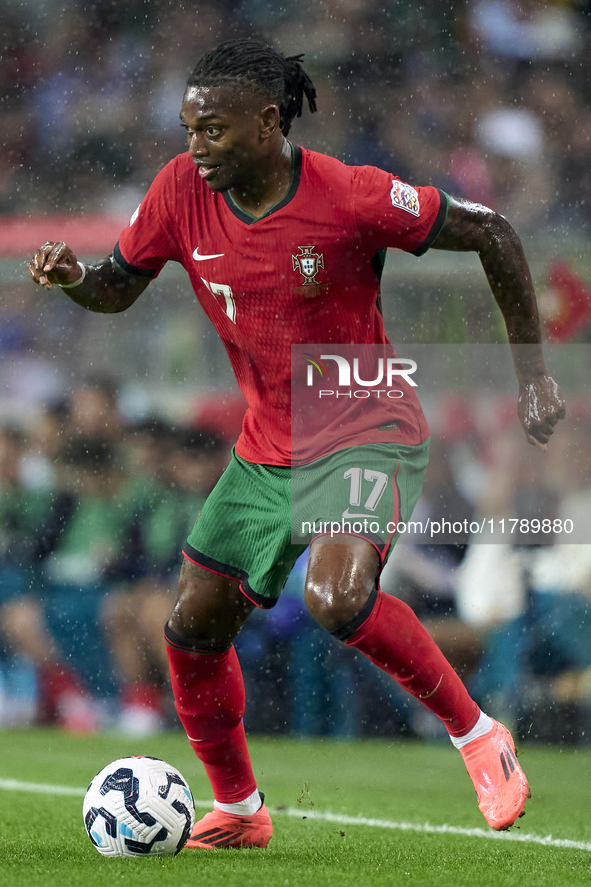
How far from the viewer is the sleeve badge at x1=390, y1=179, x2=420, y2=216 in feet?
9.73

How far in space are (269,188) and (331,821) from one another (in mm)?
2202

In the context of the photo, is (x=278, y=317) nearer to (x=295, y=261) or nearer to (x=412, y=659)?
(x=295, y=261)

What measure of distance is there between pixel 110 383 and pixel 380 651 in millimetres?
3619

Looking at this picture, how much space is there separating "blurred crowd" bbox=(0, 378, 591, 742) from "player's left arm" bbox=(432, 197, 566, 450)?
232 cm

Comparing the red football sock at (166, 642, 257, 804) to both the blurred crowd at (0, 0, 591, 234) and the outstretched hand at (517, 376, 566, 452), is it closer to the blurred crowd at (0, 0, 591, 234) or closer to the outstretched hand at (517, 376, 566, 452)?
the outstretched hand at (517, 376, 566, 452)

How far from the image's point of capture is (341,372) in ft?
10.1

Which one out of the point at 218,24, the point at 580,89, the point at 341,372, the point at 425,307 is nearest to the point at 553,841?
the point at 341,372

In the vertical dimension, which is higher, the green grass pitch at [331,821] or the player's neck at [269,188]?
the player's neck at [269,188]

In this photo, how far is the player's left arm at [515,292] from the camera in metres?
3.03

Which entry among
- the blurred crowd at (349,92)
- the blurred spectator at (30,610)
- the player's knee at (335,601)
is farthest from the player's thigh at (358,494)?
the blurred crowd at (349,92)

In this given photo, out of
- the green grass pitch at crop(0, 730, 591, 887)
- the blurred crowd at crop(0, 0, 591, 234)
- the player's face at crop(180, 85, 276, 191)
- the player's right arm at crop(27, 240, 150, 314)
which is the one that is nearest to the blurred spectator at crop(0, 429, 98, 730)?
the green grass pitch at crop(0, 730, 591, 887)

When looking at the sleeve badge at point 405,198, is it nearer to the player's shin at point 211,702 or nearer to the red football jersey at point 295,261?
the red football jersey at point 295,261

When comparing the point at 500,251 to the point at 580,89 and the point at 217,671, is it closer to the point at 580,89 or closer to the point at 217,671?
the point at 217,671

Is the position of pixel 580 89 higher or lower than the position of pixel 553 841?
higher
